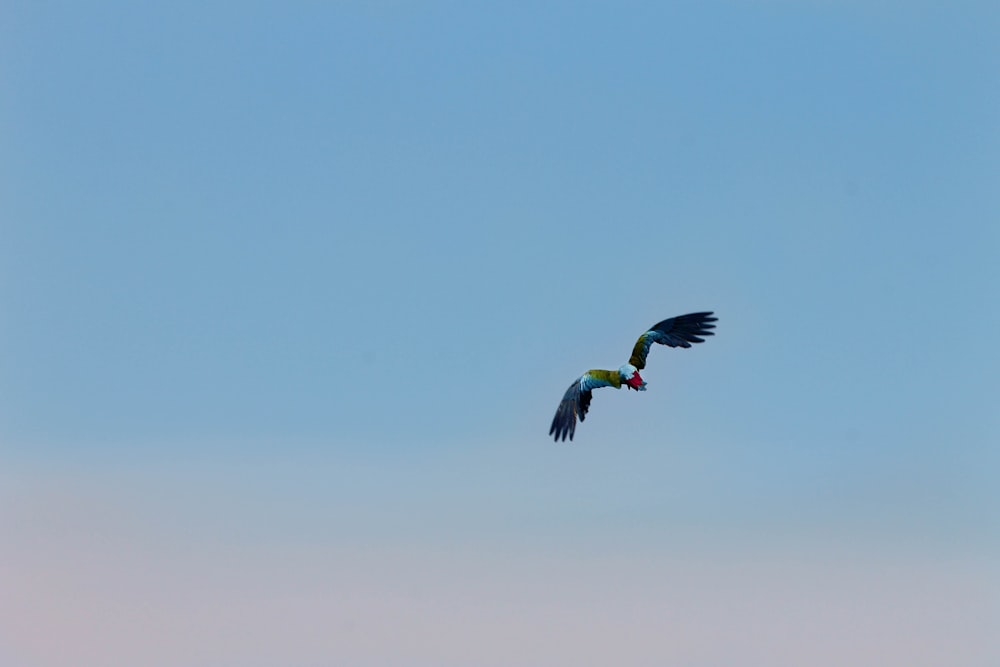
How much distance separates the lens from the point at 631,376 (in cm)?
4669

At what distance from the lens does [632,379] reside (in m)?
46.7

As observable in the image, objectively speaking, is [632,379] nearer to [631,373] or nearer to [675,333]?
[631,373]

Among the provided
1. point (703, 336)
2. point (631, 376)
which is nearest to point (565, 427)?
point (631, 376)

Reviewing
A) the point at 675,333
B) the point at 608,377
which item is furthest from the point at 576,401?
the point at 675,333

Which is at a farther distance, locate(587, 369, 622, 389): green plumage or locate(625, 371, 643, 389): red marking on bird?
locate(587, 369, 622, 389): green plumage

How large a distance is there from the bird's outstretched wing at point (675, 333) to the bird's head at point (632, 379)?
2.82ft

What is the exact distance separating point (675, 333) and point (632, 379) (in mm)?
4181

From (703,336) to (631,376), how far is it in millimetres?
4973

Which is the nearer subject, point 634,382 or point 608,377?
point 634,382

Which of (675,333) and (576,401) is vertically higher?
(675,333)

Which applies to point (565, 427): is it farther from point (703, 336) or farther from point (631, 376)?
point (703, 336)

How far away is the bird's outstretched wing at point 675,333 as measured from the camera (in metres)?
48.2

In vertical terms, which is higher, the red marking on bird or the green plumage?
the green plumage

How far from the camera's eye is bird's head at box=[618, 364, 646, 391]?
46656mm
